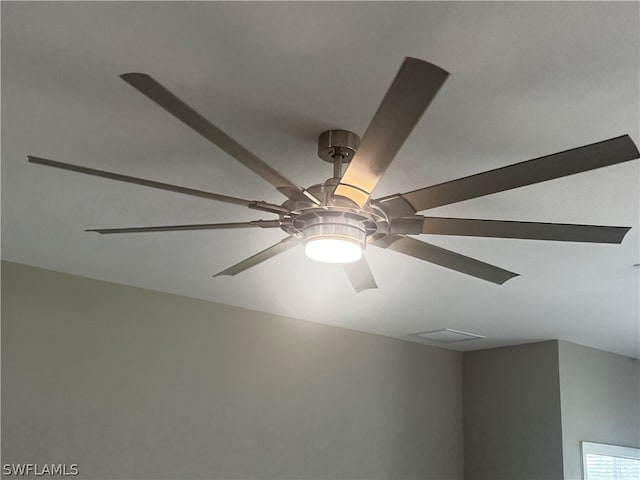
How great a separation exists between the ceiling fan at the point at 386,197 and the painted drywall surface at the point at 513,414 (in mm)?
2993

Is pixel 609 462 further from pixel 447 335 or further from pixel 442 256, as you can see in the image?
pixel 442 256

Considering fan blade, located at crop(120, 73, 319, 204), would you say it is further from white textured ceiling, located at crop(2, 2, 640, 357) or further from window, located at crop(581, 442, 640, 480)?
window, located at crop(581, 442, 640, 480)

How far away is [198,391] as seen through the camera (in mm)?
3871

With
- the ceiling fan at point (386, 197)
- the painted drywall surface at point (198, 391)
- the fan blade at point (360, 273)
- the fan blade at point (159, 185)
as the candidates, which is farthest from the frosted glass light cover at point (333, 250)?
the painted drywall surface at point (198, 391)

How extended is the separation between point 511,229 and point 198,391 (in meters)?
2.64

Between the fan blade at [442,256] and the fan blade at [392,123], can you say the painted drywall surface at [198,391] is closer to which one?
the fan blade at [442,256]

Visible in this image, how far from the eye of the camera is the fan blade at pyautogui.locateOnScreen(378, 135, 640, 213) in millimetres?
1313

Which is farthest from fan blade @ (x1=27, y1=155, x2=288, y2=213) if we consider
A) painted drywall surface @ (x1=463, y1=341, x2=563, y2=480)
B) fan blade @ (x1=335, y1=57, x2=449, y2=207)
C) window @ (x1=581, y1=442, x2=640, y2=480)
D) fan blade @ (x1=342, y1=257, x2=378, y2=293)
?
window @ (x1=581, y1=442, x2=640, y2=480)

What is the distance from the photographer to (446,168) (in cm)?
207

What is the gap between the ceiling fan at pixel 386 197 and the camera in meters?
1.29

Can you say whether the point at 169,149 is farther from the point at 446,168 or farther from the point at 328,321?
the point at 328,321

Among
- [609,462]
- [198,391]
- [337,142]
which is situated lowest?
[609,462]

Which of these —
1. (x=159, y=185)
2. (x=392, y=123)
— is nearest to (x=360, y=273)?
(x=159, y=185)

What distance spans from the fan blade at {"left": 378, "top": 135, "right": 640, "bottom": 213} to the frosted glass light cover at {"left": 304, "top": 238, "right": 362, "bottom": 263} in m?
0.15
